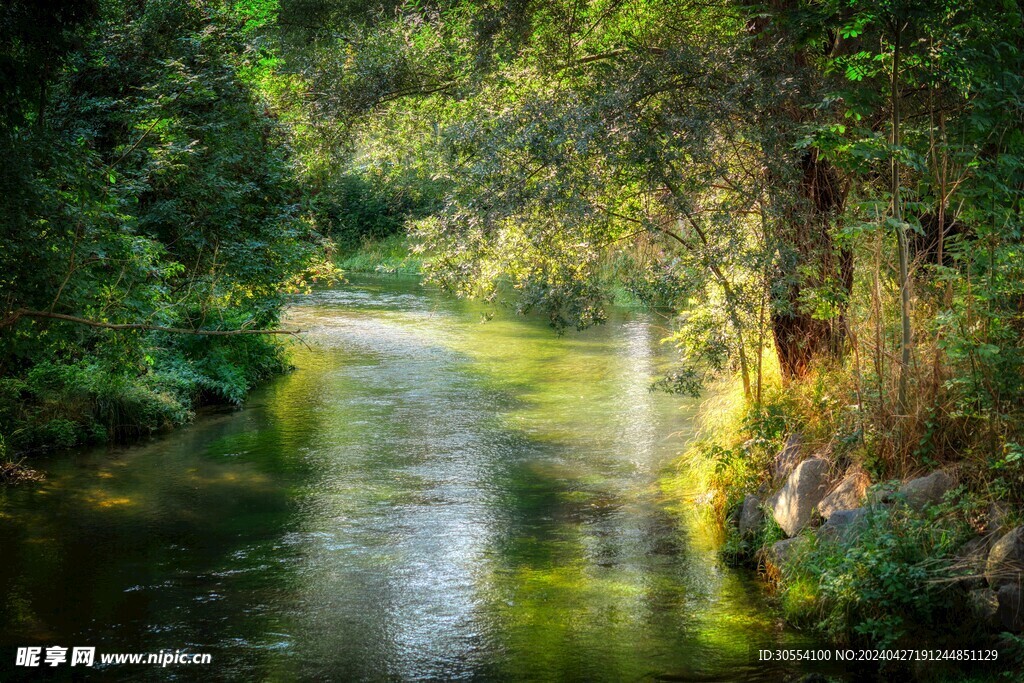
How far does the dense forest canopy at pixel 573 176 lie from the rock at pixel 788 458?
0.62 metres

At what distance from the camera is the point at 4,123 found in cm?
651

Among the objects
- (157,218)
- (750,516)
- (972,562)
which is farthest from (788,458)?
(157,218)

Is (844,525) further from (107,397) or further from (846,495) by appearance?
(107,397)

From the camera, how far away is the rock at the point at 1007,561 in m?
5.59

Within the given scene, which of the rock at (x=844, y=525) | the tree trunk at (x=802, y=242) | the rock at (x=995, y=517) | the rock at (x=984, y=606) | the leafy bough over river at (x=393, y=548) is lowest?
the leafy bough over river at (x=393, y=548)

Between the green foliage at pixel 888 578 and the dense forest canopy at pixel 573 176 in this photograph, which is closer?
the green foliage at pixel 888 578

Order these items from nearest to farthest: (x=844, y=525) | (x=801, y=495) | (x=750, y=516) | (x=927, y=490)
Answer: (x=927, y=490), (x=844, y=525), (x=801, y=495), (x=750, y=516)

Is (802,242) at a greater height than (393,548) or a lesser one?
greater

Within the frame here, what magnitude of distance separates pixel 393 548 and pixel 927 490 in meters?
4.58

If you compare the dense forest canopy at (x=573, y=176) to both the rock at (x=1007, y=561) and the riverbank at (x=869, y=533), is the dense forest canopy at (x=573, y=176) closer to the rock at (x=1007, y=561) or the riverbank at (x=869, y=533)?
the riverbank at (x=869, y=533)

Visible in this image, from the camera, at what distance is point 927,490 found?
6609 mm

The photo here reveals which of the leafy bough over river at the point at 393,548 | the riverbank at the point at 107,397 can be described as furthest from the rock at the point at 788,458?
the riverbank at the point at 107,397

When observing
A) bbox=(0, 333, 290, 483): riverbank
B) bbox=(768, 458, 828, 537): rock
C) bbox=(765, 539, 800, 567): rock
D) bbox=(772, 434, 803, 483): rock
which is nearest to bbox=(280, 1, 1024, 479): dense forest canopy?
bbox=(768, 458, 828, 537): rock

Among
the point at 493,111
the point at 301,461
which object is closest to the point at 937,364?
the point at 493,111
